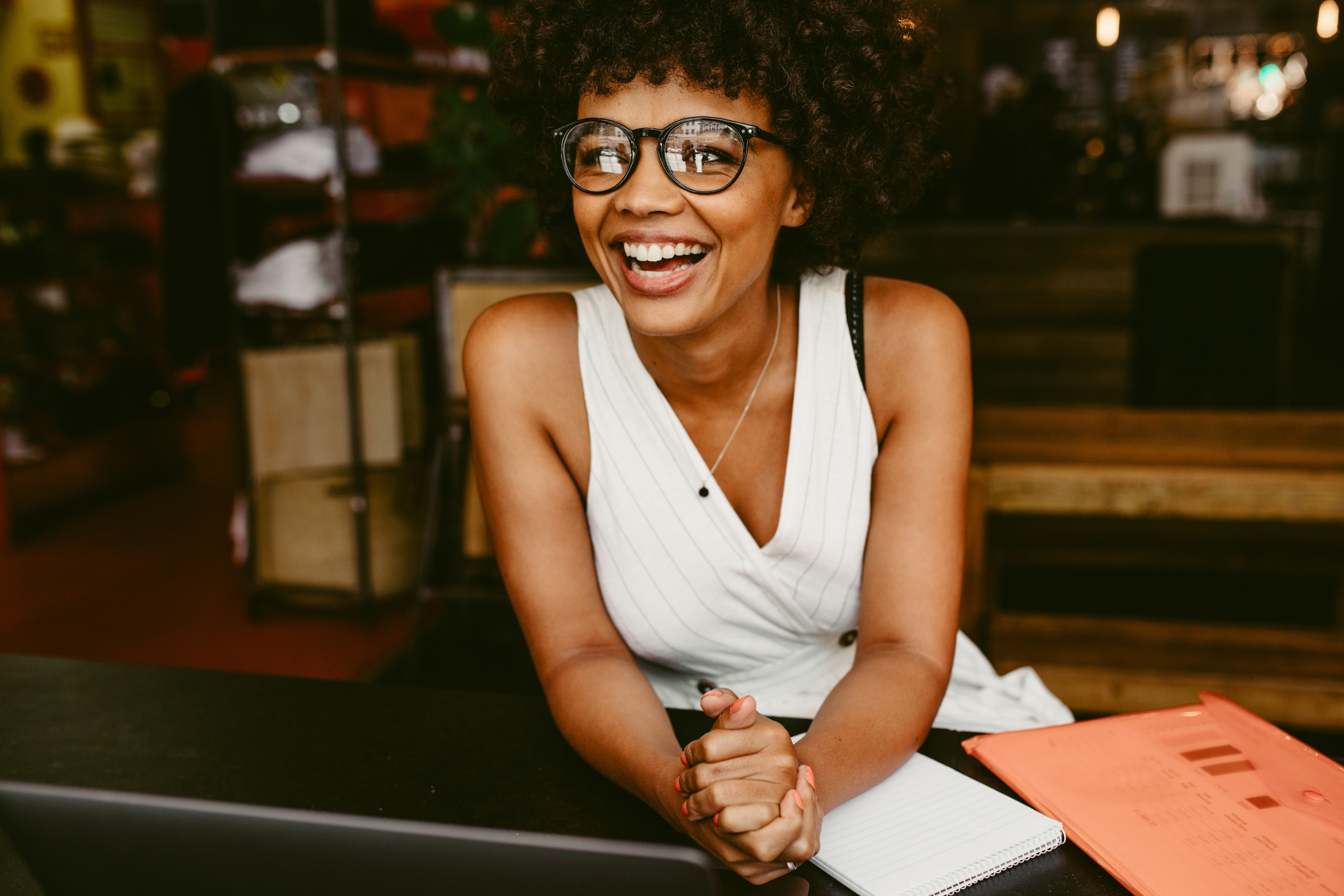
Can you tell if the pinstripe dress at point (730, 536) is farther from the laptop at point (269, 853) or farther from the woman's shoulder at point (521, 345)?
the laptop at point (269, 853)

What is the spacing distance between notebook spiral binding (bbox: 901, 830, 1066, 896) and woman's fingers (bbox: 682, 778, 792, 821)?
0.12m

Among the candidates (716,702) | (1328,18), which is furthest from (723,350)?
(1328,18)

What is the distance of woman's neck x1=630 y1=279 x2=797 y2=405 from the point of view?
4.19 feet

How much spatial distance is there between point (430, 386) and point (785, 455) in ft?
8.85

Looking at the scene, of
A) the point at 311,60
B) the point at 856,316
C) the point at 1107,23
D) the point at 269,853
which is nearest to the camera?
the point at 269,853

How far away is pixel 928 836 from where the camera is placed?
795mm

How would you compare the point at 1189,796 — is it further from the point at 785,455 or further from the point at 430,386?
the point at 430,386

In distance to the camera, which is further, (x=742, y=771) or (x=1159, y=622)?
(x=1159, y=622)

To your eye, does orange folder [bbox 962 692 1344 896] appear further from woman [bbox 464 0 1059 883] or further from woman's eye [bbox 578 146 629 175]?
woman's eye [bbox 578 146 629 175]

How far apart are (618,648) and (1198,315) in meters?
3.36

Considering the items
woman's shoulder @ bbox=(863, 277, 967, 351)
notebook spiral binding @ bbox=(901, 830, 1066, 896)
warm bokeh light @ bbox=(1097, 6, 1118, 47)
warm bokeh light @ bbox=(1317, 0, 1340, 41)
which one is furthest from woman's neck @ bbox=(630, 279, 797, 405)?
warm bokeh light @ bbox=(1317, 0, 1340, 41)

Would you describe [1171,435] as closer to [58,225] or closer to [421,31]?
[421,31]

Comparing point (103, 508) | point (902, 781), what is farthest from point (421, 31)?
point (902, 781)

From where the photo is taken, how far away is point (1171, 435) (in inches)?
95.8
